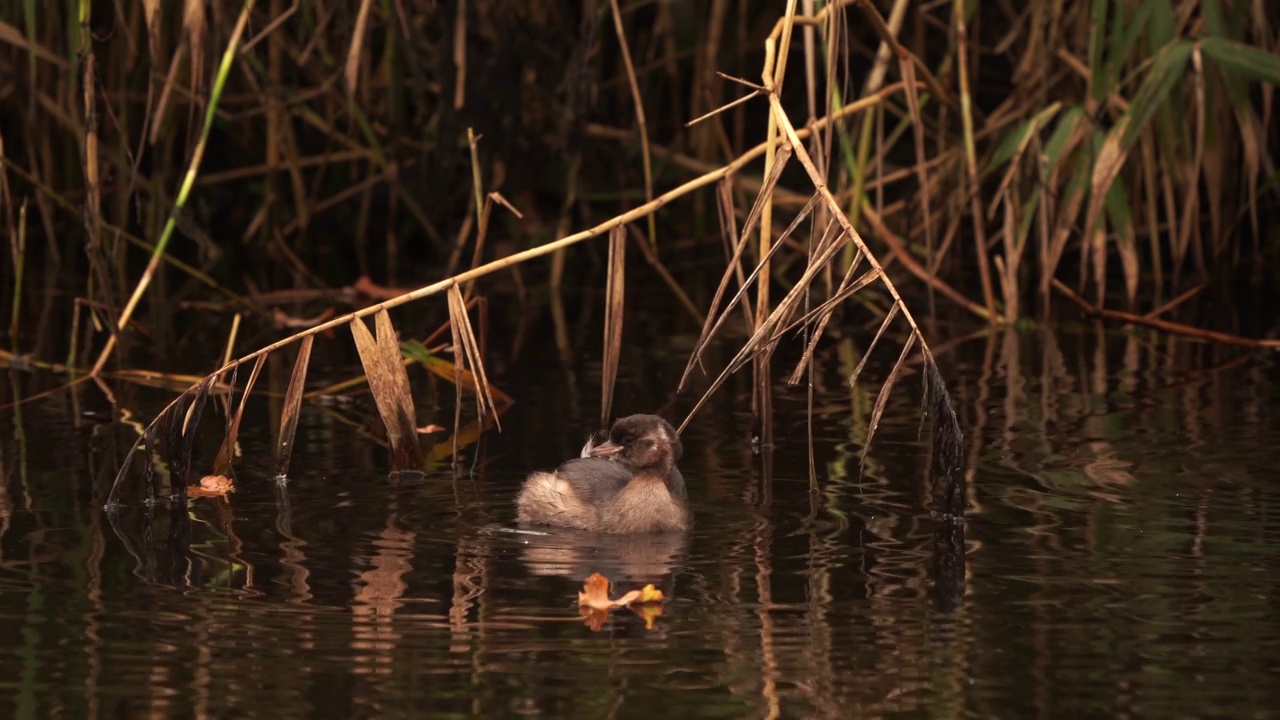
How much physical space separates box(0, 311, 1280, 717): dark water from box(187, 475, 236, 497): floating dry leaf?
0.29ft

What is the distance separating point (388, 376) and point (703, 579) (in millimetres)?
1213

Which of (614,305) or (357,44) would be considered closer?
(614,305)

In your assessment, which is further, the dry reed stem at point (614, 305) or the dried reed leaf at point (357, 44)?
the dried reed leaf at point (357, 44)

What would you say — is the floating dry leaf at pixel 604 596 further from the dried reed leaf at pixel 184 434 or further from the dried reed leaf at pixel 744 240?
the dried reed leaf at pixel 184 434

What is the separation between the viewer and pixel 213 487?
6273 millimetres

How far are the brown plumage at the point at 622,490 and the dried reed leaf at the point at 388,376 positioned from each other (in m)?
0.38

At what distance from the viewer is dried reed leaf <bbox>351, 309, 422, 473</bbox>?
584 centimetres

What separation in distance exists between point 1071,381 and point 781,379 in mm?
1121

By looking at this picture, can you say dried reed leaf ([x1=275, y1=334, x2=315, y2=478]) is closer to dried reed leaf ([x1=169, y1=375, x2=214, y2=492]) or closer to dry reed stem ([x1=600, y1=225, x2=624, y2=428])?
dried reed leaf ([x1=169, y1=375, x2=214, y2=492])

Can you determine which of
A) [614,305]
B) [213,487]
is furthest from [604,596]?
[213,487]

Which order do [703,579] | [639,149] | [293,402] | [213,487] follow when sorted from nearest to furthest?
[703,579] → [293,402] → [213,487] → [639,149]

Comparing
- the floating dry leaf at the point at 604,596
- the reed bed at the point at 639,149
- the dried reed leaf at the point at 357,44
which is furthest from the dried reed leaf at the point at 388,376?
the dried reed leaf at the point at 357,44

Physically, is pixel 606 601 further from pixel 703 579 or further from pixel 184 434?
pixel 184 434

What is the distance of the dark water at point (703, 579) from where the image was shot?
420 cm
